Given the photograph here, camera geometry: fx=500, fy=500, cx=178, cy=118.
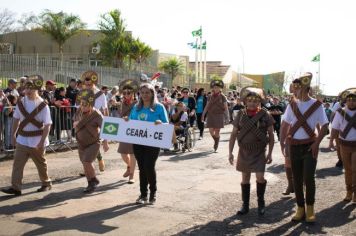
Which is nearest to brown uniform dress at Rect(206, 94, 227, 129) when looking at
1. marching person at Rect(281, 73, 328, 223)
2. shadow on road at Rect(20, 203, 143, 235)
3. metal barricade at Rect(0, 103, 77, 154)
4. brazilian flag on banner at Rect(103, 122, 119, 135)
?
A: metal barricade at Rect(0, 103, 77, 154)

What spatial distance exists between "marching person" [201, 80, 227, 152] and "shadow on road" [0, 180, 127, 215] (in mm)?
5807

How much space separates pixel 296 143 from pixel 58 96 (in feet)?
31.5

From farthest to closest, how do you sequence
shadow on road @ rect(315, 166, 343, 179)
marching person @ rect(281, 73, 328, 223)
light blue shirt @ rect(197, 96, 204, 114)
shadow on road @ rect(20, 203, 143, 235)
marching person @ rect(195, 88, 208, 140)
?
light blue shirt @ rect(197, 96, 204, 114)
marching person @ rect(195, 88, 208, 140)
shadow on road @ rect(315, 166, 343, 179)
marching person @ rect(281, 73, 328, 223)
shadow on road @ rect(20, 203, 143, 235)

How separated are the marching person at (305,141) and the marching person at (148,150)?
2.10 m

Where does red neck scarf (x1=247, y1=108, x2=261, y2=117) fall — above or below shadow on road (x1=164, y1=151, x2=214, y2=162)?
above

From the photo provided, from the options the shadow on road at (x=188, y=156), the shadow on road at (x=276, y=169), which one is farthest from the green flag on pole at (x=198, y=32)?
the shadow on road at (x=276, y=169)

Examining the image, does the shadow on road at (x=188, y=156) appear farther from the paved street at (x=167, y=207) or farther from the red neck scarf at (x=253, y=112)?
the red neck scarf at (x=253, y=112)

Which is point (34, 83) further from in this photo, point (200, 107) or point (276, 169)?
point (200, 107)

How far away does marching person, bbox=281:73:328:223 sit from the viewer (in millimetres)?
6691

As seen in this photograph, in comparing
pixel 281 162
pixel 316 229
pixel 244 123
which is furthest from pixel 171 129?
pixel 281 162

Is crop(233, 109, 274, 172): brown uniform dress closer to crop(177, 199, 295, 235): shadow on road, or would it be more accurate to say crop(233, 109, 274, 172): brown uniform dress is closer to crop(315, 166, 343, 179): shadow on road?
crop(177, 199, 295, 235): shadow on road

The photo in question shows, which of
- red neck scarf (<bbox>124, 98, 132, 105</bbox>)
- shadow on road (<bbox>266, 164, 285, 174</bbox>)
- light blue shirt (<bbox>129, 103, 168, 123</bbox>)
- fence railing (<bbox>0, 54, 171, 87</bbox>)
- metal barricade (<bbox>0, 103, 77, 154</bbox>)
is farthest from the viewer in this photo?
fence railing (<bbox>0, 54, 171, 87</bbox>)

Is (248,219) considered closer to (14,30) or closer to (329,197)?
(329,197)

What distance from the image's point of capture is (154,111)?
7824 millimetres
